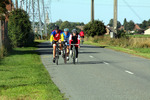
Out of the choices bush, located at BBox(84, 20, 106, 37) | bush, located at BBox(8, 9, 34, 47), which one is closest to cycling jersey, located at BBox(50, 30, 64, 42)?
bush, located at BBox(8, 9, 34, 47)

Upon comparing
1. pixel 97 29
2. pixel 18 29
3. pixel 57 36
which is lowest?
pixel 57 36

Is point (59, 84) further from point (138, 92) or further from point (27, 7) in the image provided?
point (27, 7)

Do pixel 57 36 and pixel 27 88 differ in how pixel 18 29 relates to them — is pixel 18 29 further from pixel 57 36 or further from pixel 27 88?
pixel 27 88

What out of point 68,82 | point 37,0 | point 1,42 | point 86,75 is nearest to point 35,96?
point 68,82

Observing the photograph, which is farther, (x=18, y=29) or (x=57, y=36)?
(x=18, y=29)

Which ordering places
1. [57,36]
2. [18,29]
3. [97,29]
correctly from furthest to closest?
1. [97,29]
2. [18,29]
3. [57,36]

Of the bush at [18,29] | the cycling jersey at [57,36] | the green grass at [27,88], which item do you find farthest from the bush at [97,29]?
the green grass at [27,88]

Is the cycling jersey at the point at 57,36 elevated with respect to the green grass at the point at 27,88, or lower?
elevated

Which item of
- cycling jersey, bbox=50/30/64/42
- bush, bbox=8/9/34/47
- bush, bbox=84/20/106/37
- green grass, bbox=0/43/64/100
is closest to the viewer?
green grass, bbox=0/43/64/100

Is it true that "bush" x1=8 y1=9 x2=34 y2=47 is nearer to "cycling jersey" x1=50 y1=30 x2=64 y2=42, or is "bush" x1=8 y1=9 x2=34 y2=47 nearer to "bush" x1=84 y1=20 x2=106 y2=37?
"cycling jersey" x1=50 y1=30 x2=64 y2=42

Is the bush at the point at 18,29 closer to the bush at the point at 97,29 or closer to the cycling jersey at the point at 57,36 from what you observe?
the cycling jersey at the point at 57,36

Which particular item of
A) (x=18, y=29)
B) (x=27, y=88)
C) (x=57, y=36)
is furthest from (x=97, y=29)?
(x=27, y=88)

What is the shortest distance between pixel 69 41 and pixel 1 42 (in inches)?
317

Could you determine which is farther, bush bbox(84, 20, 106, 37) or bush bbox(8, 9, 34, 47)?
bush bbox(84, 20, 106, 37)
